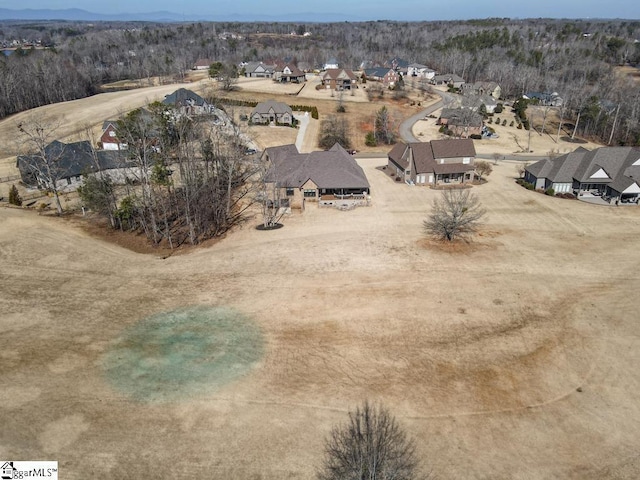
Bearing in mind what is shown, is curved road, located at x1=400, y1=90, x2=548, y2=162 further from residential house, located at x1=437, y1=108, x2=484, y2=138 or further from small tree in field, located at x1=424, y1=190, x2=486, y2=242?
small tree in field, located at x1=424, y1=190, x2=486, y2=242

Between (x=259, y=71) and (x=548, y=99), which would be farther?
(x=259, y=71)

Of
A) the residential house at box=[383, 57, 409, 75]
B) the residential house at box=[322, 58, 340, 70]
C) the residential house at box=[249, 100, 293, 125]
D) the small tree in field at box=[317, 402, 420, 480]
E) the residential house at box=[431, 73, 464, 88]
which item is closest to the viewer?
the small tree in field at box=[317, 402, 420, 480]

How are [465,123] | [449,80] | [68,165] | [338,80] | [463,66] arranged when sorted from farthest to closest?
[463,66] < [449,80] < [338,80] < [465,123] < [68,165]

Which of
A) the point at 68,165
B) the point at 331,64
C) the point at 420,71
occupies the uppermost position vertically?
the point at 331,64

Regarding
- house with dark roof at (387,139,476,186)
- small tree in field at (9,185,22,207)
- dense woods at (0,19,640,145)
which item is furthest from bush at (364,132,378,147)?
small tree in field at (9,185,22,207)

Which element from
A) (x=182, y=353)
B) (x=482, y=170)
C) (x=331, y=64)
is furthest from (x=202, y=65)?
(x=182, y=353)

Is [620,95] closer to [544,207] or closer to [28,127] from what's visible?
[544,207]

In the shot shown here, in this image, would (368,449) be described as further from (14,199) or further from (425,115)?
(425,115)
